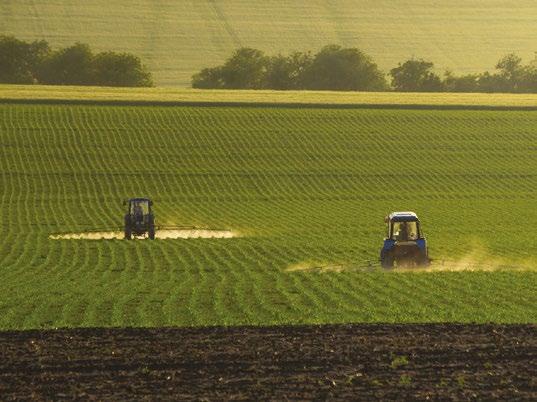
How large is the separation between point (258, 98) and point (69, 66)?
36.7 meters

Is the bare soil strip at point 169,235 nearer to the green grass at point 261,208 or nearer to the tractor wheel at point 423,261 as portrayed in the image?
the green grass at point 261,208

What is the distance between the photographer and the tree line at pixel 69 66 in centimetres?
12712

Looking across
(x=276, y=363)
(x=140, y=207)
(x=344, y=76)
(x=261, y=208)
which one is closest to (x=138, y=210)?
(x=140, y=207)

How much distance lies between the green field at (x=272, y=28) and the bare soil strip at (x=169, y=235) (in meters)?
89.2

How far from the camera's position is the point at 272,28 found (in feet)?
528

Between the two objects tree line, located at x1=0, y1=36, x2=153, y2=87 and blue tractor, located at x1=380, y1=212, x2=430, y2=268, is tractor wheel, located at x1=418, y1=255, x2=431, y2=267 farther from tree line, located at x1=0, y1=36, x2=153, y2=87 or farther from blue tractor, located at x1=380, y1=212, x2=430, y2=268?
tree line, located at x1=0, y1=36, x2=153, y2=87

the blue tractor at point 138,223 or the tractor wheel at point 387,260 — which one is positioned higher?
the blue tractor at point 138,223

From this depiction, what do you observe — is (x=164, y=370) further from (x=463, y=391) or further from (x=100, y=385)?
(x=463, y=391)

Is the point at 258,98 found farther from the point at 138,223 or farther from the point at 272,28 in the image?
the point at 272,28

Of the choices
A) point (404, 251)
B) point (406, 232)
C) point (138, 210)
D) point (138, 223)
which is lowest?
point (404, 251)

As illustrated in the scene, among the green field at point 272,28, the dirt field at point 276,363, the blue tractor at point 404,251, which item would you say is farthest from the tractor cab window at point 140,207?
the green field at point 272,28

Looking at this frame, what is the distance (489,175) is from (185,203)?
1899 cm

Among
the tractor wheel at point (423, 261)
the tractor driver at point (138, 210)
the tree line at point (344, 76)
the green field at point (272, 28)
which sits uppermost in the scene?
the green field at point (272, 28)

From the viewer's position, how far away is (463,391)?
51.9 feet
